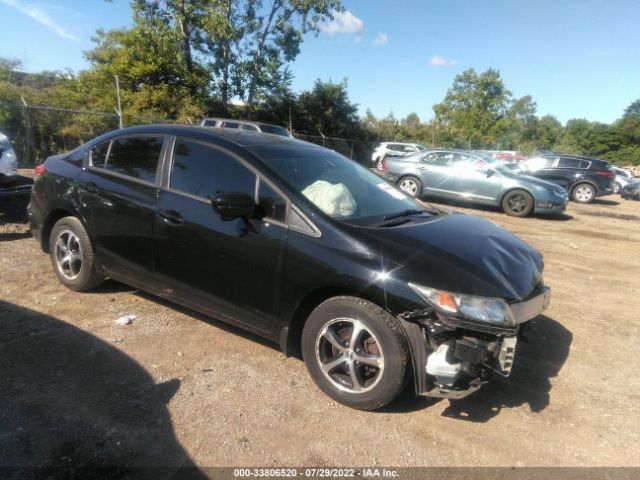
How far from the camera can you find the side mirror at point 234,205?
309 cm

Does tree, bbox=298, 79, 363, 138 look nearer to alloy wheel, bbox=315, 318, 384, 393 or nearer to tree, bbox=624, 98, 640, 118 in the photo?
alloy wheel, bbox=315, 318, 384, 393

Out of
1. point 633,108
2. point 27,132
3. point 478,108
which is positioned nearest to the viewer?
point 27,132

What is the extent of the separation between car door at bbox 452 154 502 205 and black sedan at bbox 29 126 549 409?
8837mm

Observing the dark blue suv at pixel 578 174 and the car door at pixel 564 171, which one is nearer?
the dark blue suv at pixel 578 174

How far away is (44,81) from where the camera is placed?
31.7 metres

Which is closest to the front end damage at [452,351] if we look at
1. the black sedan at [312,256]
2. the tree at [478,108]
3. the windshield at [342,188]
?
the black sedan at [312,256]

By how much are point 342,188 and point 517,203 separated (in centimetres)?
966

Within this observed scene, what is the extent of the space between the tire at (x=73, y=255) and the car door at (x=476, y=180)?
10220 millimetres

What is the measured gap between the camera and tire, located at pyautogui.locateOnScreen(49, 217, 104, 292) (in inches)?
168

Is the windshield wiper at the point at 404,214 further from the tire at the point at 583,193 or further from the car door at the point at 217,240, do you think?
the tire at the point at 583,193

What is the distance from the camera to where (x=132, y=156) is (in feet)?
13.4

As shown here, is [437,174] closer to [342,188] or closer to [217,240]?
[342,188]

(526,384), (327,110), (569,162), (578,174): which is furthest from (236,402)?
(327,110)

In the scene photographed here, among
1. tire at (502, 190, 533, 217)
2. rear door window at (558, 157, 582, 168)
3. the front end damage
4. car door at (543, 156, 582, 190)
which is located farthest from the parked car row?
Result: the front end damage
